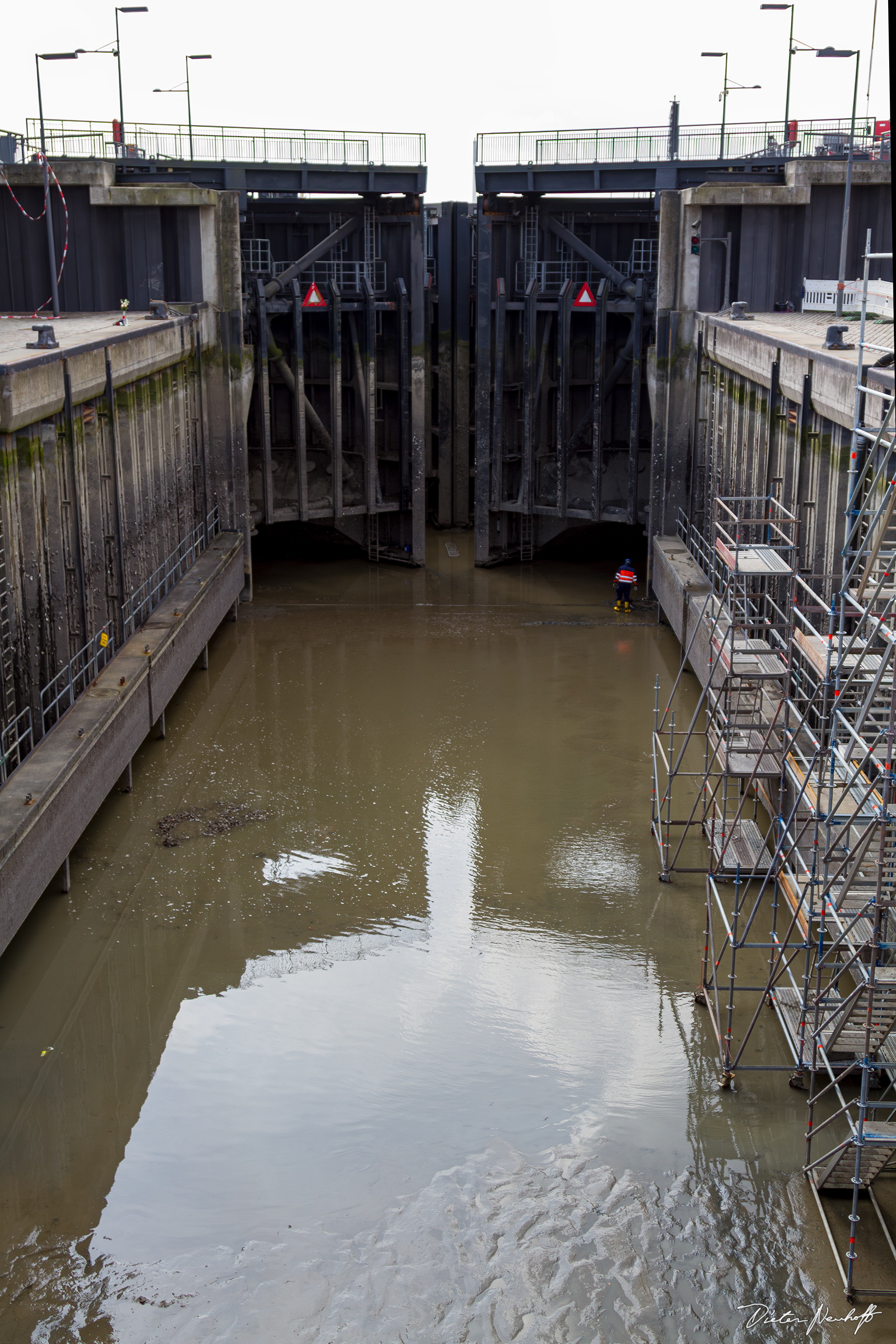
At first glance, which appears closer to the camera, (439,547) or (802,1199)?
(802,1199)

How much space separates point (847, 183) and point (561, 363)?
6546mm

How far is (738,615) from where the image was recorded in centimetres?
1731

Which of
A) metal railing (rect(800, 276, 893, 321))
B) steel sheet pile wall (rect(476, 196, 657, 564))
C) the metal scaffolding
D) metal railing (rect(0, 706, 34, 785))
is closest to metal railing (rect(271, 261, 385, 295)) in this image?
steel sheet pile wall (rect(476, 196, 657, 564))

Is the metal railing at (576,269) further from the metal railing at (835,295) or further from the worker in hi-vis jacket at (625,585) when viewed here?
the worker in hi-vis jacket at (625,585)

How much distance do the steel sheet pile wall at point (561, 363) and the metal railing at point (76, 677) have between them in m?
11.8

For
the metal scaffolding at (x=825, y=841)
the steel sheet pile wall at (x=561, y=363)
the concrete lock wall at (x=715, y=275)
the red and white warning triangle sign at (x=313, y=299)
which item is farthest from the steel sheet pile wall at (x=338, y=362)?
the metal scaffolding at (x=825, y=841)

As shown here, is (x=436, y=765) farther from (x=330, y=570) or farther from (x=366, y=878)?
(x=330, y=570)

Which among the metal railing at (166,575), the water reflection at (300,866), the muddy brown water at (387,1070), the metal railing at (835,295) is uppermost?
the metal railing at (835,295)

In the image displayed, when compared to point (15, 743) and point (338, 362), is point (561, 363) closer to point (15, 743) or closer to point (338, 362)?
point (338, 362)

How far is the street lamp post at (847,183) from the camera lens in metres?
20.0

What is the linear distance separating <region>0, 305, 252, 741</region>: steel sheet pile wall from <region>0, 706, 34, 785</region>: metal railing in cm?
15

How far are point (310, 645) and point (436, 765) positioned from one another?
6.11m

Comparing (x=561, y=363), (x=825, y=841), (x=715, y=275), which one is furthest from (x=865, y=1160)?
(x=561, y=363)

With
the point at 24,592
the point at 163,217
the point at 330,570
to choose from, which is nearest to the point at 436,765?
the point at 24,592
